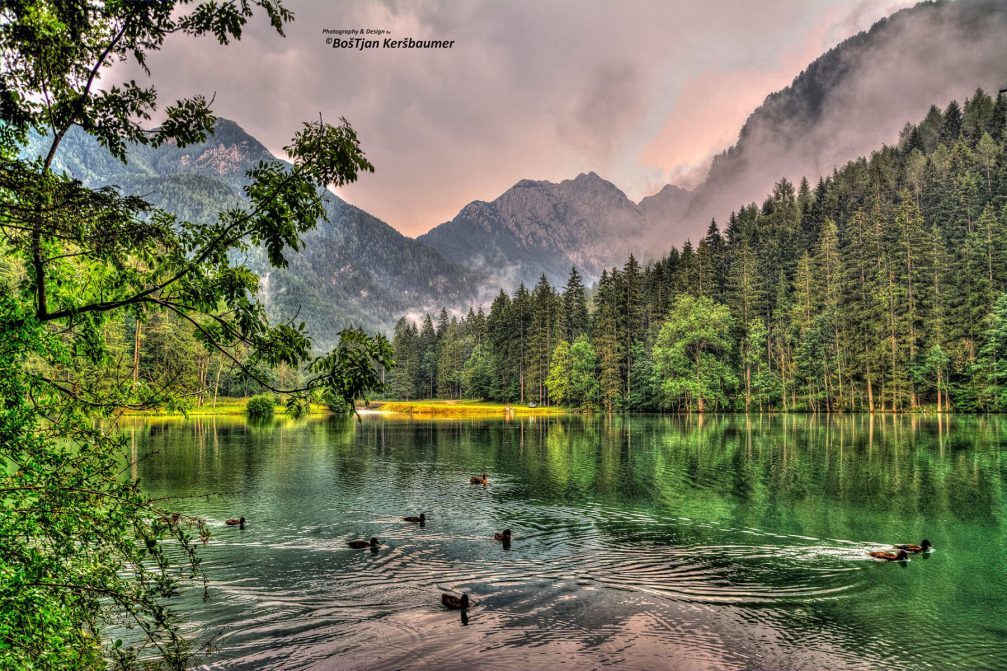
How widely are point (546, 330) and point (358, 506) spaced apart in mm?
97733

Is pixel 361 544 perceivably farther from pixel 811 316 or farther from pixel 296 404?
pixel 811 316

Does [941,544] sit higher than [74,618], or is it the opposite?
[74,618]

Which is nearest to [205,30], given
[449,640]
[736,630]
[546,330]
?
[449,640]

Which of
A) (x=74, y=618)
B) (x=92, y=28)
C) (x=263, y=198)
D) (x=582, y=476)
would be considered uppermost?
(x=92, y=28)

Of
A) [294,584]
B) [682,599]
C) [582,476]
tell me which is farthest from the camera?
[582,476]

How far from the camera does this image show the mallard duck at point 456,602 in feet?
45.9

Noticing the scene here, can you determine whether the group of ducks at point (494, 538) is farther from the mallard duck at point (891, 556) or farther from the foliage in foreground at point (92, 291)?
the foliage in foreground at point (92, 291)

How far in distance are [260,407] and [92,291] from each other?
315ft

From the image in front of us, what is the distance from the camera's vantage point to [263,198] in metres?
6.14

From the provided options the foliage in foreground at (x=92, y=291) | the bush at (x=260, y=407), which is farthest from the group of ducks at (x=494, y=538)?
the bush at (x=260, y=407)

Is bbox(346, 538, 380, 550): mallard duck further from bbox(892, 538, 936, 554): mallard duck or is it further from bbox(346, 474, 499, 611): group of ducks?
bbox(892, 538, 936, 554): mallard duck

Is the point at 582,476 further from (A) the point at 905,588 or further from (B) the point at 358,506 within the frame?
(A) the point at 905,588

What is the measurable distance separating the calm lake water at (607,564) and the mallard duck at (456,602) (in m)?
0.47

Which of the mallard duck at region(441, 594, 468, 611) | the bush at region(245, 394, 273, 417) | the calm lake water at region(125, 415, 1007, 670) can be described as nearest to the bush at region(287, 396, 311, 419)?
the calm lake water at region(125, 415, 1007, 670)
